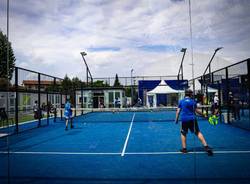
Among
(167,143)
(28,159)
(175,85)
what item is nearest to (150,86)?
(175,85)

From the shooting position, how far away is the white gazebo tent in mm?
26523

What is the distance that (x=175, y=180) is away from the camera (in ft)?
15.2

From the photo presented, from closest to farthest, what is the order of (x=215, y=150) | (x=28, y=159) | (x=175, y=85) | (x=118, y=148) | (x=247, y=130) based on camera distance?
(x=28, y=159), (x=215, y=150), (x=118, y=148), (x=247, y=130), (x=175, y=85)

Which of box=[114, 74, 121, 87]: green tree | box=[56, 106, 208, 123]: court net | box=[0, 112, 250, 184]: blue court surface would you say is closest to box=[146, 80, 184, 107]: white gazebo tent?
box=[56, 106, 208, 123]: court net

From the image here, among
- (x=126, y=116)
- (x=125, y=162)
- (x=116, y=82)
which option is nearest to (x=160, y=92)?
(x=126, y=116)

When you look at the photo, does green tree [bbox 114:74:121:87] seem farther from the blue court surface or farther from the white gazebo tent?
the blue court surface

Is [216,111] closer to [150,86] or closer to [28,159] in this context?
[28,159]

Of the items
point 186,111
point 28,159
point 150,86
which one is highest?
point 150,86

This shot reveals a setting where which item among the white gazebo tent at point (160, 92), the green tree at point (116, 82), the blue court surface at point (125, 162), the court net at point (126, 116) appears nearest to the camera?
the blue court surface at point (125, 162)

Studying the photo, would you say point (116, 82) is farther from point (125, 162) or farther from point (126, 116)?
point (125, 162)

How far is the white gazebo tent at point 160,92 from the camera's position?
26.5 m

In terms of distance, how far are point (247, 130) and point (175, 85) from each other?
19831 millimetres

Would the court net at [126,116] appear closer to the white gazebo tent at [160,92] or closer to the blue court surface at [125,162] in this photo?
the white gazebo tent at [160,92]


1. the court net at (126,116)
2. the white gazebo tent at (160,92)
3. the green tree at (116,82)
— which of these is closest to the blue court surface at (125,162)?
the court net at (126,116)
